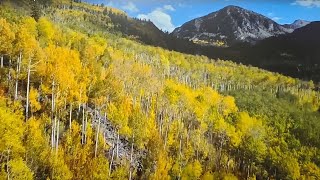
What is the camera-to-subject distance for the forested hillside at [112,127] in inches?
1425

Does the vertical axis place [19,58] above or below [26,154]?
above

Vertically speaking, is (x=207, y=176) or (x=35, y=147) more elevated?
(x=35, y=147)

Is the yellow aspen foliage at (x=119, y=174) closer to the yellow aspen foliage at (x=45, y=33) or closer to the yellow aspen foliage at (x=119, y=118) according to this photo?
the yellow aspen foliage at (x=119, y=118)

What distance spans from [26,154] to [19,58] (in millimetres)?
11078

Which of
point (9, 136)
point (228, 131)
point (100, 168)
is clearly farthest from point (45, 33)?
point (9, 136)

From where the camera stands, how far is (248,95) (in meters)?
106

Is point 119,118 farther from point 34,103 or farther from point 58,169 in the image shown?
point 58,169

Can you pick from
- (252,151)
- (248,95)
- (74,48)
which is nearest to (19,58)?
(74,48)

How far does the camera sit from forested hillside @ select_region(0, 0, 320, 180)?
36188 mm

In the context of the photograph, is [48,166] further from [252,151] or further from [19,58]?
[252,151]

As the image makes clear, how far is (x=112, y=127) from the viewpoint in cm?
4859

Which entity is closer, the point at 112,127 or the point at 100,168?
the point at 100,168

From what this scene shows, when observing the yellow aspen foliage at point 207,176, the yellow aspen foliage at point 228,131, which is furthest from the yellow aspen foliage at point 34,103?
the yellow aspen foliage at point 228,131

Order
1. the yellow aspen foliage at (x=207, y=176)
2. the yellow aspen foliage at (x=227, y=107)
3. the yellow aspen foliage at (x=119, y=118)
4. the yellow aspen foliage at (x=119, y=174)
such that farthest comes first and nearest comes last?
1. the yellow aspen foliage at (x=227, y=107)
2. the yellow aspen foliage at (x=207, y=176)
3. the yellow aspen foliage at (x=119, y=118)
4. the yellow aspen foliage at (x=119, y=174)
